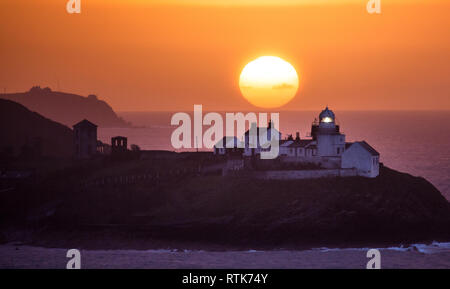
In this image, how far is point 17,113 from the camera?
145500mm

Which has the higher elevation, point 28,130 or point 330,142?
point 28,130

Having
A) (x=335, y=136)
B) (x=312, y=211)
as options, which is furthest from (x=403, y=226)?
(x=335, y=136)

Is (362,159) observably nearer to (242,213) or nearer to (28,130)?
(242,213)

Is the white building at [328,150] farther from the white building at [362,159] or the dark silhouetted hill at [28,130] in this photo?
the dark silhouetted hill at [28,130]

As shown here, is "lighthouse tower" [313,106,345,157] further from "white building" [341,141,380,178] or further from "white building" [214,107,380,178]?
"white building" [341,141,380,178]

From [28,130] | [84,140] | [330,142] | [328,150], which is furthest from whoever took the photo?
[28,130]

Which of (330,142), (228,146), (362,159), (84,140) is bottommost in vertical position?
(362,159)

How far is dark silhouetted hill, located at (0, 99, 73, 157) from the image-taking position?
428ft

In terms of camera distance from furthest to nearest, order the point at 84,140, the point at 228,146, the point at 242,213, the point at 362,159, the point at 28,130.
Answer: the point at 28,130 → the point at 84,140 → the point at 228,146 → the point at 362,159 → the point at 242,213

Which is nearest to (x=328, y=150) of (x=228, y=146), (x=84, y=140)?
(x=228, y=146)

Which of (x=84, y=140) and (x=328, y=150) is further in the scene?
(x=84, y=140)

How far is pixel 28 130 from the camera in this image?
138625 millimetres

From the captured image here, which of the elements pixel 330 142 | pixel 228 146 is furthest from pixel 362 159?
pixel 228 146

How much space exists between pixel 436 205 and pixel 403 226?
6.95 metres
